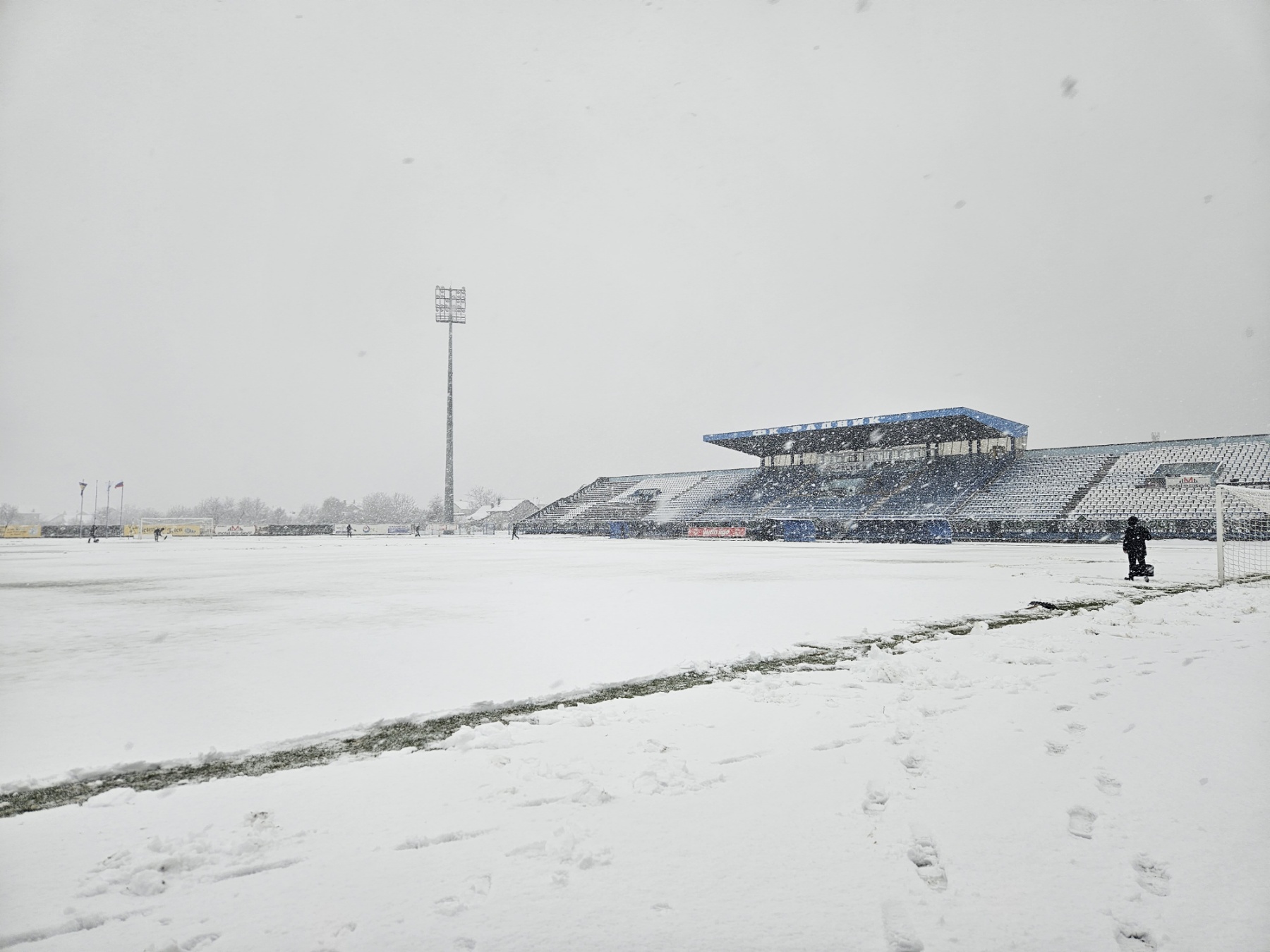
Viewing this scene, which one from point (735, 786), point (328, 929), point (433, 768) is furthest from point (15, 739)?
point (735, 786)

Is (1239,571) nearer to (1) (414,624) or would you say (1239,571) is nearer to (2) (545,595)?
(2) (545,595)

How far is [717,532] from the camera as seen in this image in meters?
47.2

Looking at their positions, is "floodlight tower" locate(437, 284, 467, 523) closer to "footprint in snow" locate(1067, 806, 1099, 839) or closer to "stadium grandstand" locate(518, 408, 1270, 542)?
"stadium grandstand" locate(518, 408, 1270, 542)

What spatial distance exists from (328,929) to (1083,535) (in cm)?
4052

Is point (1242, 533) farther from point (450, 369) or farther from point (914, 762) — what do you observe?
point (450, 369)

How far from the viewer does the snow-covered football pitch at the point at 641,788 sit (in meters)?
2.25

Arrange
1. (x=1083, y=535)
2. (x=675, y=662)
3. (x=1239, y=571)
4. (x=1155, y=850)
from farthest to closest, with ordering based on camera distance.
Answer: (x=1083, y=535), (x=1239, y=571), (x=675, y=662), (x=1155, y=850)

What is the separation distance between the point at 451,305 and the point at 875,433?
1797 inches

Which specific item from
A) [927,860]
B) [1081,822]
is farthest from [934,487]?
[927,860]

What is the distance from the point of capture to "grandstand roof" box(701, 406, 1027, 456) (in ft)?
133

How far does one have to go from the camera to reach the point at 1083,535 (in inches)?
1357

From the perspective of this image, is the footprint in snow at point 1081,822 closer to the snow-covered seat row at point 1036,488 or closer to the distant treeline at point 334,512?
the snow-covered seat row at point 1036,488

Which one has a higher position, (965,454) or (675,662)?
(965,454)

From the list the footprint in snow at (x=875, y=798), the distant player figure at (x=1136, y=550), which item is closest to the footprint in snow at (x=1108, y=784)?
the footprint in snow at (x=875, y=798)
